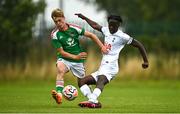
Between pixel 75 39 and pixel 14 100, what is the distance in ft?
10.6

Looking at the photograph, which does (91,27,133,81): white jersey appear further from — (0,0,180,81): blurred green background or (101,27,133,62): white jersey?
(0,0,180,81): blurred green background

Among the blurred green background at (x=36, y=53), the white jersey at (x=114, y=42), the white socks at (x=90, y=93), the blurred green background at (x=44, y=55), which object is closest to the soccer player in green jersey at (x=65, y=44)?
the white jersey at (x=114, y=42)

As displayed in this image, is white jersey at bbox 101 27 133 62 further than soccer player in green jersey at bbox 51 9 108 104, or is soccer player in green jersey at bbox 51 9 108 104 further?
white jersey at bbox 101 27 133 62

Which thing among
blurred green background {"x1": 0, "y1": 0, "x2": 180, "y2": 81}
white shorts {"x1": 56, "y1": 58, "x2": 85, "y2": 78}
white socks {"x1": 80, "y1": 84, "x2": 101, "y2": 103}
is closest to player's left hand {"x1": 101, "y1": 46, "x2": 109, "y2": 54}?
white shorts {"x1": 56, "y1": 58, "x2": 85, "y2": 78}

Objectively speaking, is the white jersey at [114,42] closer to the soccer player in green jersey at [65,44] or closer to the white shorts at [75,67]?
the soccer player in green jersey at [65,44]

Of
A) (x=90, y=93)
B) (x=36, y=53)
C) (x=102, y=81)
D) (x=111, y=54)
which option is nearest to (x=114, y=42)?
(x=111, y=54)

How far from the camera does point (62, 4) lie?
157ft

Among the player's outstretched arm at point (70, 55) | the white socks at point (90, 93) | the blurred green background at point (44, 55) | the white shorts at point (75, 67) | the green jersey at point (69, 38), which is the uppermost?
the blurred green background at point (44, 55)

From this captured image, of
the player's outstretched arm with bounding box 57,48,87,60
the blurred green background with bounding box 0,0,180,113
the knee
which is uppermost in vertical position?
the blurred green background with bounding box 0,0,180,113

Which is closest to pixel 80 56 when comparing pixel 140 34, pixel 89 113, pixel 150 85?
pixel 89 113

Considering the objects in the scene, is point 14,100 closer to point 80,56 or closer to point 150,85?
point 80,56

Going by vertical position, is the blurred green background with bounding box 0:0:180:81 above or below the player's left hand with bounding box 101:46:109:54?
above

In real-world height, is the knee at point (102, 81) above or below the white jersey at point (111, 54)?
below

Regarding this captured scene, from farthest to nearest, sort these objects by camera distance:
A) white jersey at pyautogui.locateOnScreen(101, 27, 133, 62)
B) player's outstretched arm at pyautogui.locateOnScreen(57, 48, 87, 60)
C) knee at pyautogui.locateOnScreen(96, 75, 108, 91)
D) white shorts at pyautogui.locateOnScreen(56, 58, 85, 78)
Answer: white shorts at pyautogui.locateOnScreen(56, 58, 85, 78)
white jersey at pyautogui.locateOnScreen(101, 27, 133, 62)
player's outstretched arm at pyautogui.locateOnScreen(57, 48, 87, 60)
knee at pyautogui.locateOnScreen(96, 75, 108, 91)
